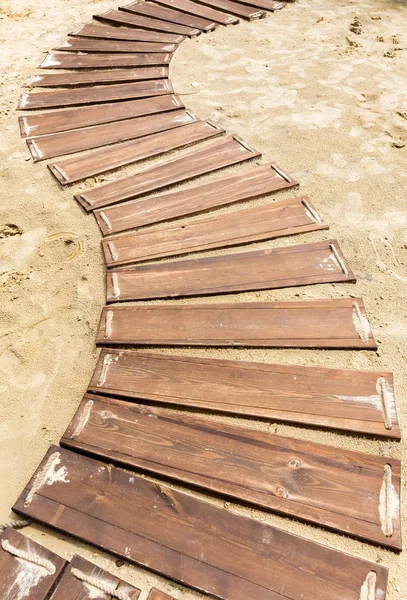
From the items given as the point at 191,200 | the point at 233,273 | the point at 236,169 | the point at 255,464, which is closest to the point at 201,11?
the point at 236,169

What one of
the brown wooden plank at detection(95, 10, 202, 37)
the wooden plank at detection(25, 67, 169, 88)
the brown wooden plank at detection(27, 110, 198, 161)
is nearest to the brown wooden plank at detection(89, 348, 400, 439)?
the brown wooden plank at detection(27, 110, 198, 161)

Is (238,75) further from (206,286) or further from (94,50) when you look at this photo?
(206,286)

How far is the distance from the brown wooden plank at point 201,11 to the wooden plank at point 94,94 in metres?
1.83

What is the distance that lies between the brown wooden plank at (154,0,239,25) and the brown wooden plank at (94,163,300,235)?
10.8 ft

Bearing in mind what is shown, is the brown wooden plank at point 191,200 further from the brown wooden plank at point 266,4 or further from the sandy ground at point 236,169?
the brown wooden plank at point 266,4

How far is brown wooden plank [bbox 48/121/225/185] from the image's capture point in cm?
375

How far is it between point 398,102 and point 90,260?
129 inches

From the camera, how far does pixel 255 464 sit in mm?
2094

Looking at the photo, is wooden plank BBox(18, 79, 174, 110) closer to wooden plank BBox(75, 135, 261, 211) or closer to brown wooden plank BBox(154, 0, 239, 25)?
wooden plank BBox(75, 135, 261, 211)

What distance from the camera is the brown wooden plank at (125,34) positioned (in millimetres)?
5498

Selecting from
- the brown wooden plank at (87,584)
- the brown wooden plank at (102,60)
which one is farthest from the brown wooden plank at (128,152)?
the brown wooden plank at (87,584)

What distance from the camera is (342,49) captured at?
211 inches

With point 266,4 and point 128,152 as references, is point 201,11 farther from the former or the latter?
point 128,152

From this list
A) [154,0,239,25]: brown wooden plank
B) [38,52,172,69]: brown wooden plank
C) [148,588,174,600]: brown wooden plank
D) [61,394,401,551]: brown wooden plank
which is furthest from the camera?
[154,0,239,25]: brown wooden plank
